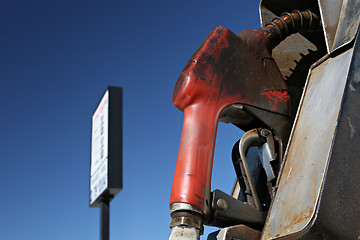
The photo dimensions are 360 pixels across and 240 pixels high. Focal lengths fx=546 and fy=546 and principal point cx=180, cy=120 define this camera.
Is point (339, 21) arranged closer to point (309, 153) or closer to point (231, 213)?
point (309, 153)

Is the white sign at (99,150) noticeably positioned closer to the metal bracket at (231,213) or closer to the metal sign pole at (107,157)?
the metal sign pole at (107,157)

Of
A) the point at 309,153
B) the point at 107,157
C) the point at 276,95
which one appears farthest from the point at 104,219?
the point at 309,153

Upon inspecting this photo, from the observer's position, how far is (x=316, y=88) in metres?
1.87

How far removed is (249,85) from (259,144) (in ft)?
0.78

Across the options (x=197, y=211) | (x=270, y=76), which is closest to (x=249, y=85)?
(x=270, y=76)

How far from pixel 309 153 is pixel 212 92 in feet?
1.44

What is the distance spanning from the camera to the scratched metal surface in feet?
5.30

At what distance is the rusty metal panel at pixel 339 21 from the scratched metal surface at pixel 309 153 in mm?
60

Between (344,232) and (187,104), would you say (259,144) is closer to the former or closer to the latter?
(187,104)

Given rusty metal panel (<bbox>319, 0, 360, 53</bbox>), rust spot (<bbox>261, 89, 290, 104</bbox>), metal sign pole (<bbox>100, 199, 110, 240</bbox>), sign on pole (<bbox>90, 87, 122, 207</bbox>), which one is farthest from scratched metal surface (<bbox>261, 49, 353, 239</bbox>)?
metal sign pole (<bbox>100, 199, 110, 240</bbox>)

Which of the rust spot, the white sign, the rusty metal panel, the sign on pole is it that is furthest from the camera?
the white sign

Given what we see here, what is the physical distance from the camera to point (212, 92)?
6.49 feet

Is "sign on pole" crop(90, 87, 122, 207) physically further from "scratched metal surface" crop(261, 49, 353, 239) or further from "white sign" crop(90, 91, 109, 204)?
"scratched metal surface" crop(261, 49, 353, 239)

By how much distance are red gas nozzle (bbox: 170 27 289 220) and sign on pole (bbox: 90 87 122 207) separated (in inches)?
70.6
